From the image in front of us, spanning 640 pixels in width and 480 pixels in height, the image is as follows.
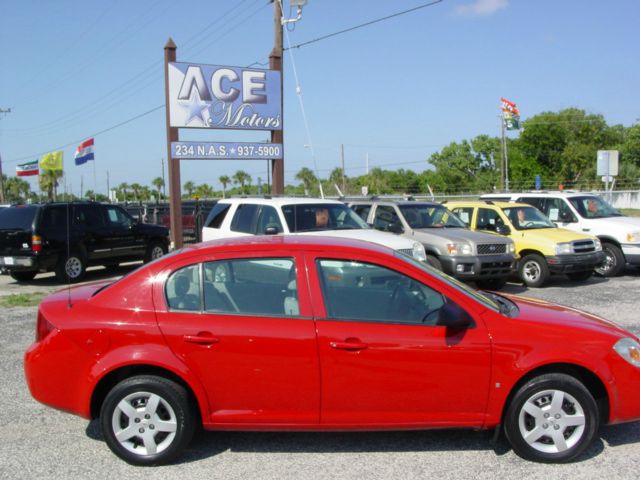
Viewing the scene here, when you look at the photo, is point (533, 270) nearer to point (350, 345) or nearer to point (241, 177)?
point (350, 345)

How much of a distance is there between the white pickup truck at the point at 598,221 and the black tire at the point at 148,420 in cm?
1159

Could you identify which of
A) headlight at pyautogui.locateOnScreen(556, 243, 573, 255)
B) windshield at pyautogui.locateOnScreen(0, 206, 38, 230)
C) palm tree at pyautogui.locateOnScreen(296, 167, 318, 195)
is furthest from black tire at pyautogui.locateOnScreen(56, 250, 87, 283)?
palm tree at pyautogui.locateOnScreen(296, 167, 318, 195)

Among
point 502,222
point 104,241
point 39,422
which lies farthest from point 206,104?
point 39,422

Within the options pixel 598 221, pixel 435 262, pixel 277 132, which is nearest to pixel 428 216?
pixel 435 262

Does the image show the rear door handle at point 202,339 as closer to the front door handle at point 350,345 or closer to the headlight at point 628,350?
the front door handle at point 350,345

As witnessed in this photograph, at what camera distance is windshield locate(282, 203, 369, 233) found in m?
9.98

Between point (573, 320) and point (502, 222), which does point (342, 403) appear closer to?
point (573, 320)

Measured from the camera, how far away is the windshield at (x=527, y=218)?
1264 cm

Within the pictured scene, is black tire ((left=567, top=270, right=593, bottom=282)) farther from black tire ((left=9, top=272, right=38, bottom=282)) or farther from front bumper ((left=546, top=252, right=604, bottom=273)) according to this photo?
black tire ((left=9, top=272, right=38, bottom=282))

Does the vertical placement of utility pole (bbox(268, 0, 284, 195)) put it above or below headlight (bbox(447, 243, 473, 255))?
above

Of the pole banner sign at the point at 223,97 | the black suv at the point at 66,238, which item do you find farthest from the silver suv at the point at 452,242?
the black suv at the point at 66,238

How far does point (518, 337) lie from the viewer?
4.09 meters

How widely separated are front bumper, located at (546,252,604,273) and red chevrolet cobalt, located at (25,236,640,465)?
25.2 feet

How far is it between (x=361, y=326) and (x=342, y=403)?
0.52 metres
